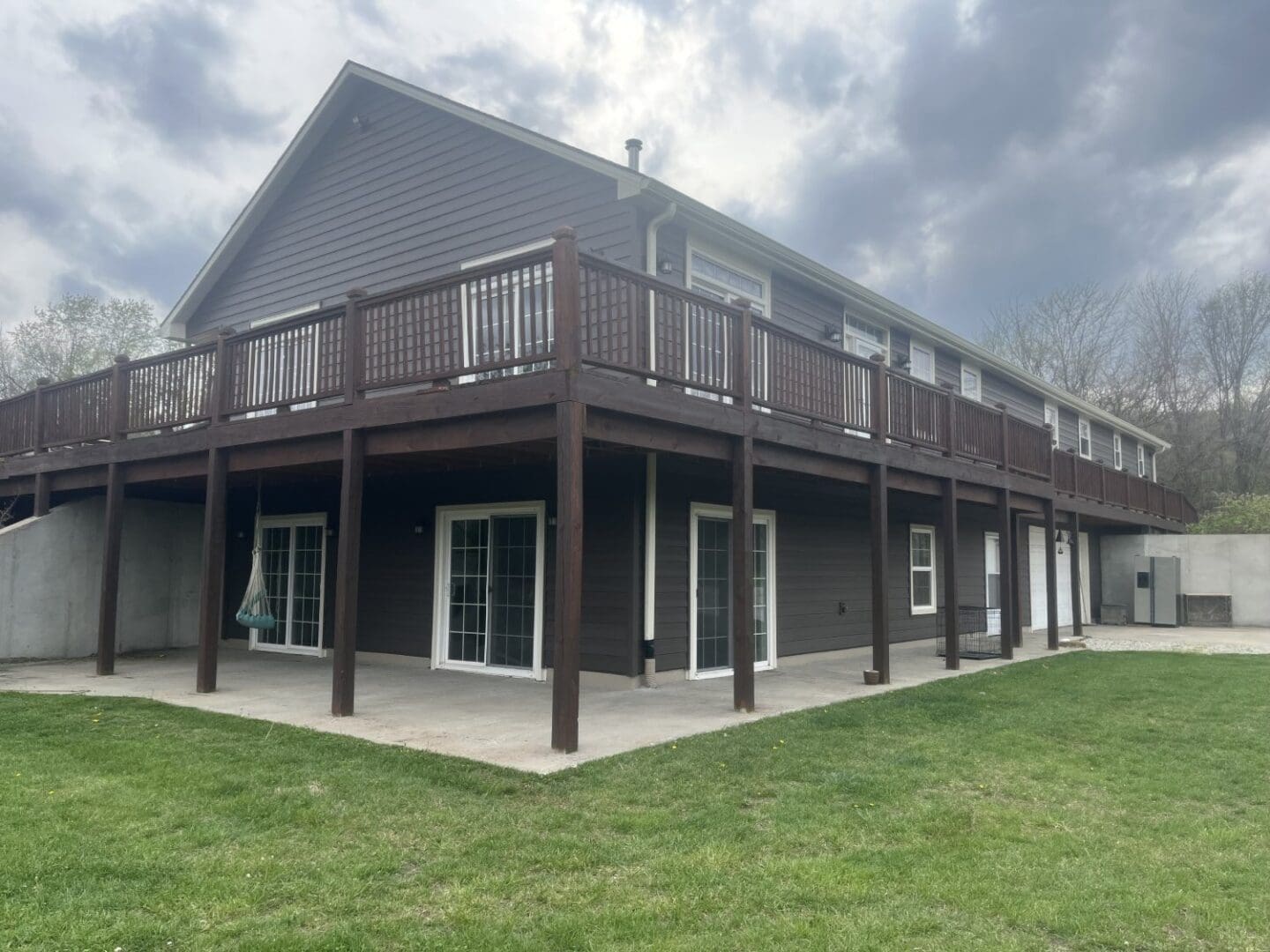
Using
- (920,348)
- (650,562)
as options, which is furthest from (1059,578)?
(650,562)

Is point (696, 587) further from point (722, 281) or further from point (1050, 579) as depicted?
point (1050, 579)

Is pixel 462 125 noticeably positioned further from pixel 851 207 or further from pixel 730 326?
pixel 851 207

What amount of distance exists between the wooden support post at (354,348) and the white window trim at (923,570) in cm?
931

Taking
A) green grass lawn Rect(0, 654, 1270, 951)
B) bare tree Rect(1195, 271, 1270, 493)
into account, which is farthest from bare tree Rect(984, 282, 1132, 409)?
green grass lawn Rect(0, 654, 1270, 951)

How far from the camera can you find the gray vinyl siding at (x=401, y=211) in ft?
32.8

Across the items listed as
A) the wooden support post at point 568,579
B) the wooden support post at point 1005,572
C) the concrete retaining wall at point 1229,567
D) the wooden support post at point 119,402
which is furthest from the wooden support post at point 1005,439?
the wooden support post at point 119,402

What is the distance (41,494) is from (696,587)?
825 cm

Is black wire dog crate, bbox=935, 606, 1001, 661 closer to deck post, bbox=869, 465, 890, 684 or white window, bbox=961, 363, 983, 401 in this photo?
deck post, bbox=869, 465, 890, 684

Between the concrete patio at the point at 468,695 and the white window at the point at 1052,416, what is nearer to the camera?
the concrete patio at the point at 468,695

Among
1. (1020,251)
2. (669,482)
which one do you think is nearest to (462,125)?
(669,482)

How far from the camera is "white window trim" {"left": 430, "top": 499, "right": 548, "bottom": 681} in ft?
31.5

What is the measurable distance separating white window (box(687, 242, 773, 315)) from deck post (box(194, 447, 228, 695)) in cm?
526

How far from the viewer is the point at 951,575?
34.8 ft

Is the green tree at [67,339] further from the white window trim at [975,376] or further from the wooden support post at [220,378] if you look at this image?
the white window trim at [975,376]
